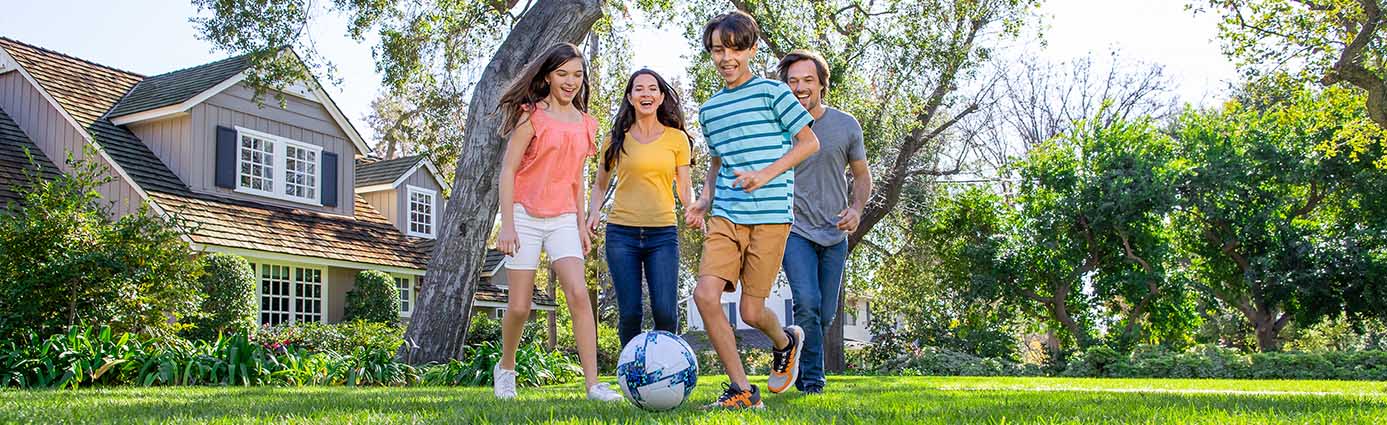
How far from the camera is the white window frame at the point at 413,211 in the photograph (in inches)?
949

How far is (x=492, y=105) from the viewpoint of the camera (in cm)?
1102

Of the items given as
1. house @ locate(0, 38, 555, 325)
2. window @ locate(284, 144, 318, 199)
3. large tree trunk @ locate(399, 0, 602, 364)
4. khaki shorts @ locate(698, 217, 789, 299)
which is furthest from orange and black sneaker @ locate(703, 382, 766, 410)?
window @ locate(284, 144, 318, 199)

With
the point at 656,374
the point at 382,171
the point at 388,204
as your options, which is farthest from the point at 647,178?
the point at 382,171

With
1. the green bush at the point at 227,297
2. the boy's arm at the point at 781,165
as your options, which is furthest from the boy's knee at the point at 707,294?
the green bush at the point at 227,297

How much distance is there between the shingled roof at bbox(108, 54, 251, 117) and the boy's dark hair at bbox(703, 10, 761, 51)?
15049mm

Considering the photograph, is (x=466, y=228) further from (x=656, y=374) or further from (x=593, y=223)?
(x=656, y=374)

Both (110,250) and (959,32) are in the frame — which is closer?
(110,250)

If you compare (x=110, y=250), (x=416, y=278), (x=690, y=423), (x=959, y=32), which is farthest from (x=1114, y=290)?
(x=690, y=423)

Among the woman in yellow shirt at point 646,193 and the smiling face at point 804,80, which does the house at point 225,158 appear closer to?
the smiling face at point 804,80

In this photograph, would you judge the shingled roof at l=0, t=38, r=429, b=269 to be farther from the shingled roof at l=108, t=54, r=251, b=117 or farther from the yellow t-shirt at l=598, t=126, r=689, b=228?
the yellow t-shirt at l=598, t=126, r=689, b=228

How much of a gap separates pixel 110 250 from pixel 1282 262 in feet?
62.4

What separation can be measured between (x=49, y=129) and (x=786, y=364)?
16632mm

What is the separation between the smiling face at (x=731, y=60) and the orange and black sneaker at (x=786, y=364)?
4.27ft

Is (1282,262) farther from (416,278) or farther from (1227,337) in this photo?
(416,278)
